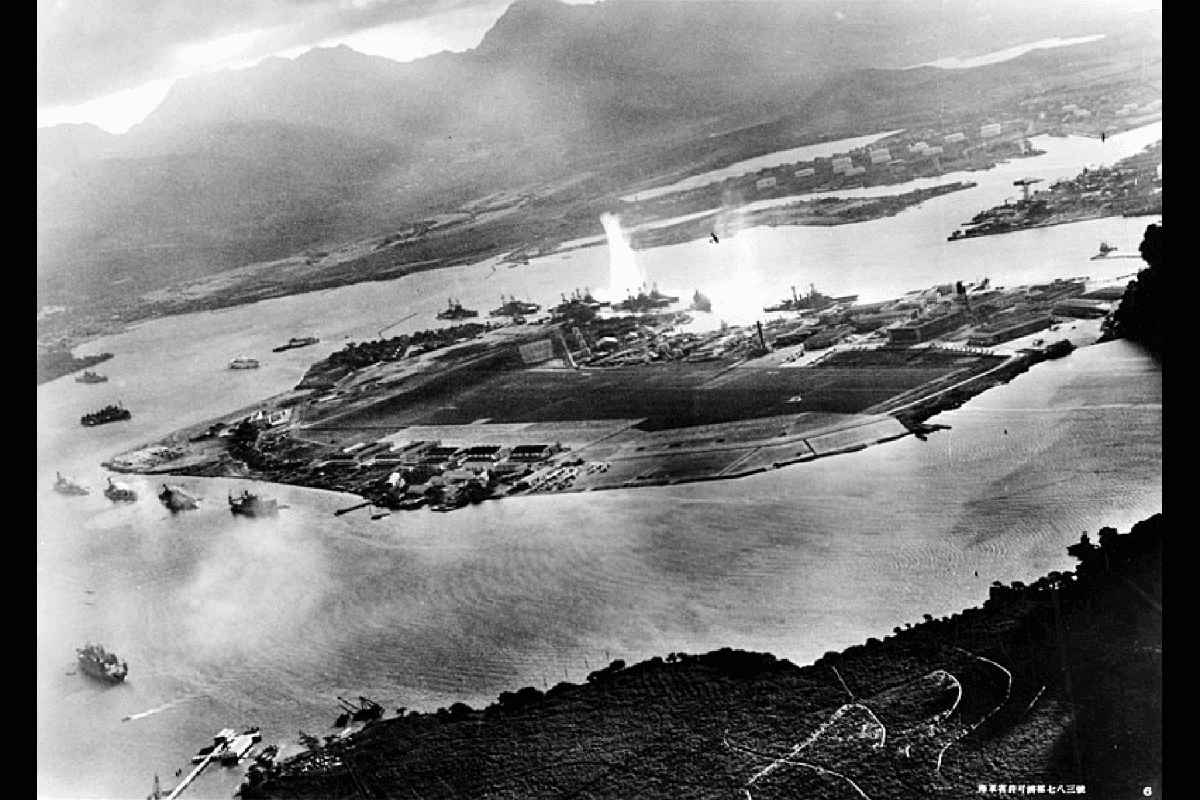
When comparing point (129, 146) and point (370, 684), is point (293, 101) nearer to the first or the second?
point (129, 146)

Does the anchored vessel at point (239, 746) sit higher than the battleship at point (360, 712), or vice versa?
the battleship at point (360, 712)

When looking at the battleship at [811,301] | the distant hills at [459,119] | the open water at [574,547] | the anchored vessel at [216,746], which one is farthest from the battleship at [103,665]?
the battleship at [811,301]

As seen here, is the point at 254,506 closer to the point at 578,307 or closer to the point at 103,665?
the point at 103,665

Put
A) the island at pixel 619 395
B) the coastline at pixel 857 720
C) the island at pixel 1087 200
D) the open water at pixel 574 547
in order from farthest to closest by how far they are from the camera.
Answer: the island at pixel 619 395
the island at pixel 1087 200
the open water at pixel 574 547
the coastline at pixel 857 720

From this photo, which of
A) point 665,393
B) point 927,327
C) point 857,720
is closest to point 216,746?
point 665,393

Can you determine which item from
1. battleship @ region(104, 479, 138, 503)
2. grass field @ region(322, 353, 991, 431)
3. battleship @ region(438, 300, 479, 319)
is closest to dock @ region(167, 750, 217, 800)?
battleship @ region(104, 479, 138, 503)

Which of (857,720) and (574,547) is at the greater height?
(574,547)

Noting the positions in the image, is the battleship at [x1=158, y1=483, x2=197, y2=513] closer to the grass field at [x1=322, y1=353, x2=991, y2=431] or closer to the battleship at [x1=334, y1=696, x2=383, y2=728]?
the grass field at [x1=322, y1=353, x2=991, y2=431]

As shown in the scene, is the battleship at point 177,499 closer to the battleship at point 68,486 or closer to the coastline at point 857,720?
the battleship at point 68,486
